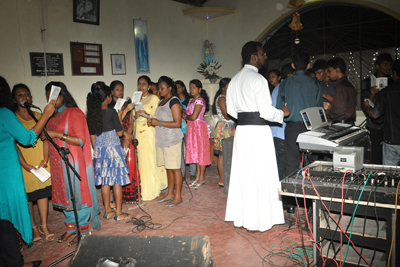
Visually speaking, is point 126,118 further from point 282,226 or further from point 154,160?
point 282,226

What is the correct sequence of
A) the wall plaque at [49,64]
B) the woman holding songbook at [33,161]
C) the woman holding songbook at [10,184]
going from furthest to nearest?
the wall plaque at [49,64], the woman holding songbook at [33,161], the woman holding songbook at [10,184]

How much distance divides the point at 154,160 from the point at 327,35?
513 cm

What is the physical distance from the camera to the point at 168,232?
318cm

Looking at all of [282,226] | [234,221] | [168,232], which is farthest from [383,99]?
[168,232]

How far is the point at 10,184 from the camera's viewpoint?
2486 millimetres

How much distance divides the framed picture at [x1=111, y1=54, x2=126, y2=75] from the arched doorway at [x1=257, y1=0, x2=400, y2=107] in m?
3.47

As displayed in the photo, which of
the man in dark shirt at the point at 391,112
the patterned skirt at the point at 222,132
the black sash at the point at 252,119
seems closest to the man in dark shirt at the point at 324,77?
the man in dark shirt at the point at 391,112

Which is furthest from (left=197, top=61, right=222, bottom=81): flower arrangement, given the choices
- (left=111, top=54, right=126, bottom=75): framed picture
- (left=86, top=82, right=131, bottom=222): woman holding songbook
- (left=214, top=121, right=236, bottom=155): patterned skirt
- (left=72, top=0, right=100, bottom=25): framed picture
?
(left=86, top=82, right=131, bottom=222): woman holding songbook

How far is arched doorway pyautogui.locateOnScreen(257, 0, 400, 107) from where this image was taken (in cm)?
621

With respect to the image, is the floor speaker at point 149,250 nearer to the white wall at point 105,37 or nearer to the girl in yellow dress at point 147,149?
the girl in yellow dress at point 147,149

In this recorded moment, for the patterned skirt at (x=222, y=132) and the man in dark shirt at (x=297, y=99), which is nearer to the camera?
the man in dark shirt at (x=297, y=99)

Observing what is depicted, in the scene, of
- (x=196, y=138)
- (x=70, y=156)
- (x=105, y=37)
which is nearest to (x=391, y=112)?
(x=196, y=138)

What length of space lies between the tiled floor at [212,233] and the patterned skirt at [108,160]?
0.53m

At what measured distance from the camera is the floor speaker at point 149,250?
166 centimetres
